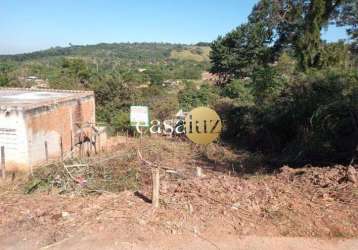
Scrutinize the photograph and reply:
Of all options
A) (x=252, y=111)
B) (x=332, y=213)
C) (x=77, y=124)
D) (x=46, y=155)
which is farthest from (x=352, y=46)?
(x=332, y=213)

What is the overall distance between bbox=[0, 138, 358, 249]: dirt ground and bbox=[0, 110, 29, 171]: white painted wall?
174 inches

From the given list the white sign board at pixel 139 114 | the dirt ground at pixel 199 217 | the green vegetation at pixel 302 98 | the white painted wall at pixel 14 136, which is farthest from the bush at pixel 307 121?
the white painted wall at pixel 14 136

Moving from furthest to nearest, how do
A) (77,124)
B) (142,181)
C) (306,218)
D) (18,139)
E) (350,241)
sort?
(77,124) < (18,139) < (142,181) < (306,218) < (350,241)

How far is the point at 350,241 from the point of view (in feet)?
13.6

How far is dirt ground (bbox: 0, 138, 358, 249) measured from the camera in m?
4.21

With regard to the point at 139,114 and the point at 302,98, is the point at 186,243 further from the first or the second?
the point at 302,98

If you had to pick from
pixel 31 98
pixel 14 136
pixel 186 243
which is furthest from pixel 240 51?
pixel 186 243

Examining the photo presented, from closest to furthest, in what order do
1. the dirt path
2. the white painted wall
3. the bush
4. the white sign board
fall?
the dirt path → the bush → the white painted wall → the white sign board

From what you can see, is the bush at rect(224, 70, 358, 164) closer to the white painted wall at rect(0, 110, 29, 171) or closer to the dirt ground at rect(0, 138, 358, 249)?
the dirt ground at rect(0, 138, 358, 249)

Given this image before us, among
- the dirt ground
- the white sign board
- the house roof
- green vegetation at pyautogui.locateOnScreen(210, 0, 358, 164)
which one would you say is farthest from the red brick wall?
green vegetation at pyautogui.locateOnScreen(210, 0, 358, 164)

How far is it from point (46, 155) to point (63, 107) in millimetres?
1730

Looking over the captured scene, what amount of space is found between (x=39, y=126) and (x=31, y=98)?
6.71 ft

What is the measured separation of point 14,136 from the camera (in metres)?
10.0

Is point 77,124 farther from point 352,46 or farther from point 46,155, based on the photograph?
point 352,46
